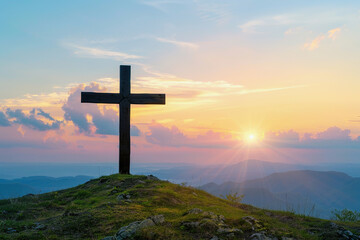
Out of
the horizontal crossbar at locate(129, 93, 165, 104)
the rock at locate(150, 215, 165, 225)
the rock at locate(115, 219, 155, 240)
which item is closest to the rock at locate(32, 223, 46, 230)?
the rock at locate(115, 219, 155, 240)

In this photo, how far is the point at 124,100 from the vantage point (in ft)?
57.4

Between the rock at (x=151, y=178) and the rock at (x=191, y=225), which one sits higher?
the rock at (x=191, y=225)

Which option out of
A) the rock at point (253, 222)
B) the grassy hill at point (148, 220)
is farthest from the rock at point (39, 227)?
the rock at point (253, 222)

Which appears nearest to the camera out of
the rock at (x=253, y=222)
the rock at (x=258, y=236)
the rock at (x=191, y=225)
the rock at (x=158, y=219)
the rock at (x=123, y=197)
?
the rock at (x=258, y=236)

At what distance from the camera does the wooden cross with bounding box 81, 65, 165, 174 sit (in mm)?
17281

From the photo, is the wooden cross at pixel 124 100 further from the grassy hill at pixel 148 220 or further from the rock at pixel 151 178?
the grassy hill at pixel 148 220

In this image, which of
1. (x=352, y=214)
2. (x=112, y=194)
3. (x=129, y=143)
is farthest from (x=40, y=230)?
(x=352, y=214)

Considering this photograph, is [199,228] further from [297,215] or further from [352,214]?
[352,214]

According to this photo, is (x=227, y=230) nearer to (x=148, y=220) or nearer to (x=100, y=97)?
(x=148, y=220)

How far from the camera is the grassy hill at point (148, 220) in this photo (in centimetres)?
741

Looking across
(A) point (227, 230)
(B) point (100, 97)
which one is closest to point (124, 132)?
(B) point (100, 97)

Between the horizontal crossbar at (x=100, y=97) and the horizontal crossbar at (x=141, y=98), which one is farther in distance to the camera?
the horizontal crossbar at (x=141, y=98)

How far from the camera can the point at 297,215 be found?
458 inches

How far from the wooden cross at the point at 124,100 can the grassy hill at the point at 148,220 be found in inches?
155
